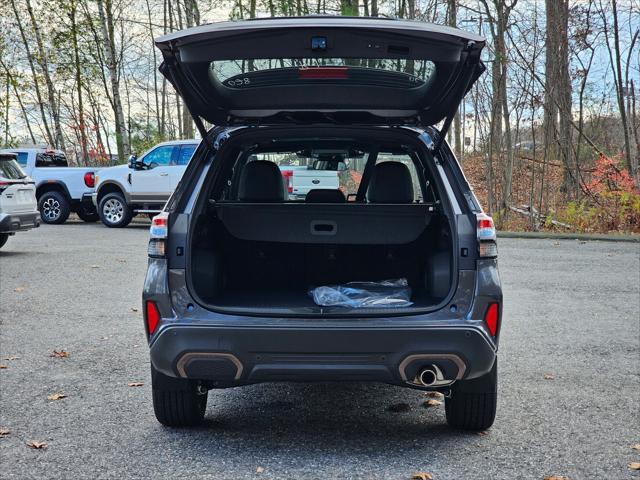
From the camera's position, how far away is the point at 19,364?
18.6 feet

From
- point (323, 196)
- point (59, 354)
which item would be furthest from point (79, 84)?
point (323, 196)

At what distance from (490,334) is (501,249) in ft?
32.6

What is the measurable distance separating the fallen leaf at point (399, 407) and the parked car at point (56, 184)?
1588 cm

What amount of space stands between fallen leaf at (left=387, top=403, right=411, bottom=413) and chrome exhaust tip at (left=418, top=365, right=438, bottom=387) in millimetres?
1045

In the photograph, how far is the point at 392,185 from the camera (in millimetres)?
4855

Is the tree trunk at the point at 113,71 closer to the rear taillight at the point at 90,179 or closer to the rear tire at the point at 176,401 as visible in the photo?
the rear taillight at the point at 90,179

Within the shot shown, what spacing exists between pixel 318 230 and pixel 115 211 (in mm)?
14326

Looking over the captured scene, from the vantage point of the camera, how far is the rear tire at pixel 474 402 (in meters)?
3.97

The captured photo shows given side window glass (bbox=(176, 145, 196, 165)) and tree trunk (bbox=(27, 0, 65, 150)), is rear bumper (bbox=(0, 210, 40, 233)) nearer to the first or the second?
side window glass (bbox=(176, 145, 196, 165))

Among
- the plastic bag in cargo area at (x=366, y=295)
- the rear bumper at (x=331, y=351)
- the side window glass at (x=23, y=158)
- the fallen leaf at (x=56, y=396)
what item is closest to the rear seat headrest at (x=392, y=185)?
the plastic bag in cargo area at (x=366, y=295)

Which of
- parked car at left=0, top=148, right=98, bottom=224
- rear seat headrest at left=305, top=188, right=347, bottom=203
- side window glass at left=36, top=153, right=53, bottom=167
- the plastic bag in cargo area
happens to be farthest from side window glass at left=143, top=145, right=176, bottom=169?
the plastic bag in cargo area

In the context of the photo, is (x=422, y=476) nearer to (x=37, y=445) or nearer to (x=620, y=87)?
(x=37, y=445)

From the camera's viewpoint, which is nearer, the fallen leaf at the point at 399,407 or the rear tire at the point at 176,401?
the rear tire at the point at 176,401

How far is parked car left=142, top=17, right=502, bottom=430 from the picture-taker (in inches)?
137
